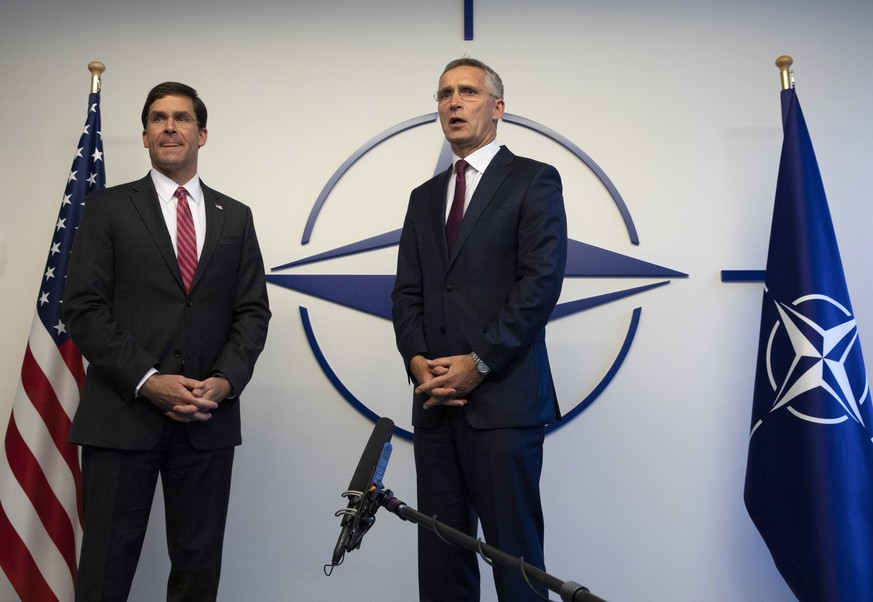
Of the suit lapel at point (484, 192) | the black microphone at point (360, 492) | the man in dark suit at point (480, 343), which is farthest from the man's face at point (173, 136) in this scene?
the black microphone at point (360, 492)

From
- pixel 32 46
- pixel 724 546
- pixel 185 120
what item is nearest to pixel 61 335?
pixel 185 120

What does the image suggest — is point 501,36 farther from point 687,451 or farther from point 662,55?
point 687,451

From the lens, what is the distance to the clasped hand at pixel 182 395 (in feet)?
6.81

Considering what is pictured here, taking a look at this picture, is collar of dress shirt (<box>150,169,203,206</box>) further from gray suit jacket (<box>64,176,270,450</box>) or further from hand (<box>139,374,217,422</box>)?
hand (<box>139,374,217,422</box>)

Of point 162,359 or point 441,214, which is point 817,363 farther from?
point 162,359

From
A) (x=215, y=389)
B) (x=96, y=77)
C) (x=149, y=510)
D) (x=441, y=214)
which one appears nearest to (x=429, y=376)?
(x=441, y=214)

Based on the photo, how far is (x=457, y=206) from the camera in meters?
2.19

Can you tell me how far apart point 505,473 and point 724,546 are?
137cm

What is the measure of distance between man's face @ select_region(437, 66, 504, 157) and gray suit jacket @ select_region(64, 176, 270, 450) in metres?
0.69

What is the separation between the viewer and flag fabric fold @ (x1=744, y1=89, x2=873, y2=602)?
2.39 metres

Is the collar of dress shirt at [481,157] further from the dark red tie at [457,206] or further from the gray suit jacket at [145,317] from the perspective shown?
the gray suit jacket at [145,317]

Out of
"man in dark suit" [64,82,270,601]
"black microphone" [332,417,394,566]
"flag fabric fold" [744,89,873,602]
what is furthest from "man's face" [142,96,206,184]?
"flag fabric fold" [744,89,873,602]

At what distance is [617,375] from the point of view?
9.76ft

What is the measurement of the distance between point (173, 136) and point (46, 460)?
3.68 ft
